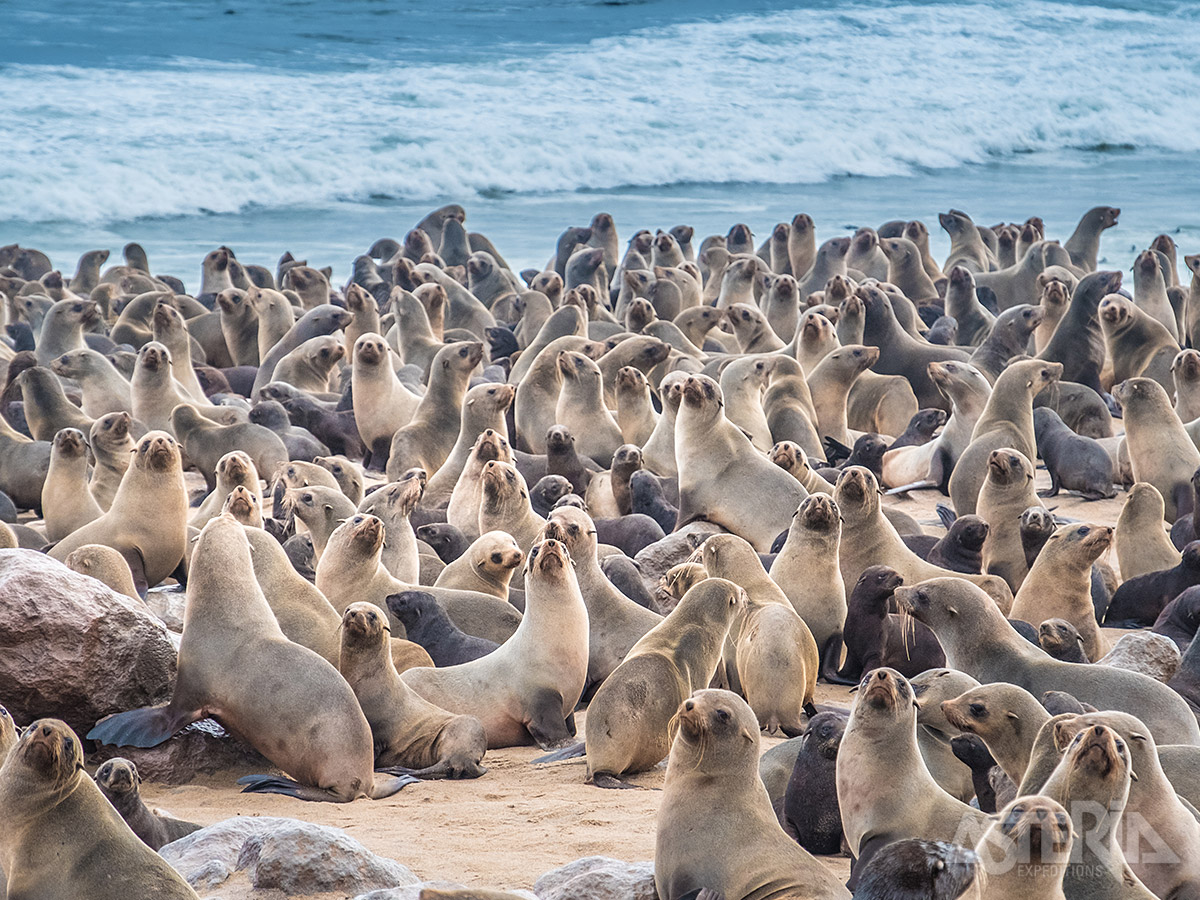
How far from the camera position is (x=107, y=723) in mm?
5324

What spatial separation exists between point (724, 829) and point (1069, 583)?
3.53m

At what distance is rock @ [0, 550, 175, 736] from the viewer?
206 inches

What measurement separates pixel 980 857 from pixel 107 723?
3574 mm

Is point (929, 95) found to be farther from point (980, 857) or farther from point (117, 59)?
point (980, 857)

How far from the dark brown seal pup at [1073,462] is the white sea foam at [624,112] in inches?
968

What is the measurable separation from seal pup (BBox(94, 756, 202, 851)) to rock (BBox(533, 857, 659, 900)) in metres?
1.23

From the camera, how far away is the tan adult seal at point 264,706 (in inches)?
203

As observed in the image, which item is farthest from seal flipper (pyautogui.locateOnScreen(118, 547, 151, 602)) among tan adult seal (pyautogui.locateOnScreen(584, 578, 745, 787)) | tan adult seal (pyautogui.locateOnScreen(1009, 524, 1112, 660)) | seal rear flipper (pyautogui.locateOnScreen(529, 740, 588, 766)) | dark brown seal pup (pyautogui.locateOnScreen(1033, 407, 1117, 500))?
dark brown seal pup (pyautogui.locateOnScreen(1033, 407, 1117, 500))

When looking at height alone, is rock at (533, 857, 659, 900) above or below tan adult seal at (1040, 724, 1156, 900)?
below

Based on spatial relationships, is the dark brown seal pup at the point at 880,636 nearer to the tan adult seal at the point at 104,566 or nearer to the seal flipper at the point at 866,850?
the seal flipper at the point at 866,850

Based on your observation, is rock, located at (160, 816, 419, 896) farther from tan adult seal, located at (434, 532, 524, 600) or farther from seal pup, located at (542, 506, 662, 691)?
tan adult seal, located at (434, 532, 524, 600)

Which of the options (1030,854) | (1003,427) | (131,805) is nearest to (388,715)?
(131,805)

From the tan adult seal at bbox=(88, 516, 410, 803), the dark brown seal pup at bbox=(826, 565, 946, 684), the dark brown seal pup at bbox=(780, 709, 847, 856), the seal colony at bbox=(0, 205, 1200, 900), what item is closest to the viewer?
the seal colony at bbox=(0, 205, 1200, 900)

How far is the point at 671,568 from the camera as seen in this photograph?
7.61 m
